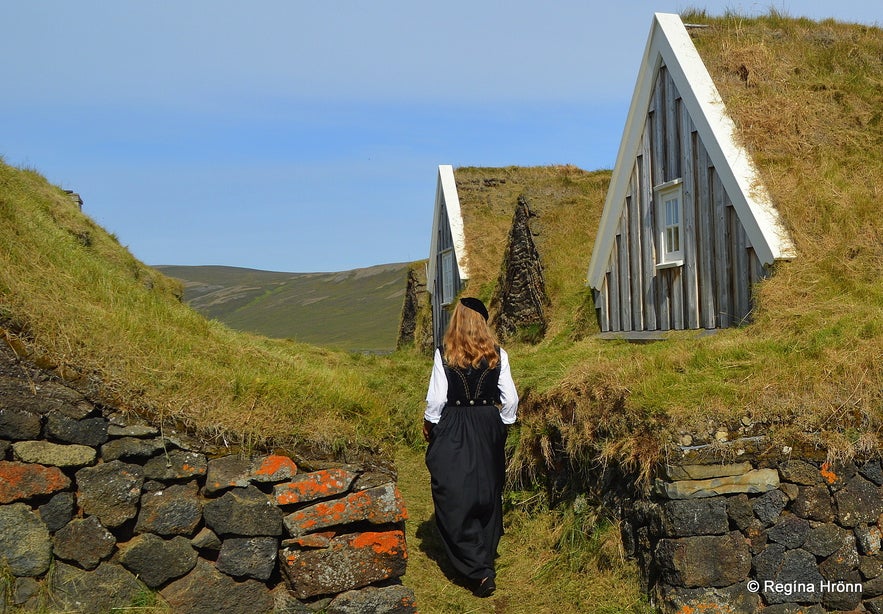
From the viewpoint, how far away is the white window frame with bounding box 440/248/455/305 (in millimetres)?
20250

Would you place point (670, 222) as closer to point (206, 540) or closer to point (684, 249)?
point (684, 249)

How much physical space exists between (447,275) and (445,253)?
33.2 inches

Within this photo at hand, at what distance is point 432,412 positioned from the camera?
6949mm

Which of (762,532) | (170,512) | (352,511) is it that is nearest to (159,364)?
(170,512)

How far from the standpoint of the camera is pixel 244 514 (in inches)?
226

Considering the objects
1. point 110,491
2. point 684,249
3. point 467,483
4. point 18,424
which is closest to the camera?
point 18,424

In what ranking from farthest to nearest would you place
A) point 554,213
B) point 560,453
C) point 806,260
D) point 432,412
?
point 554,213 → point 806,260 → point 560,453 → point 432,412

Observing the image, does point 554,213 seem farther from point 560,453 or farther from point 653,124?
point 560,453

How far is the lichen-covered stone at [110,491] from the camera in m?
5.43

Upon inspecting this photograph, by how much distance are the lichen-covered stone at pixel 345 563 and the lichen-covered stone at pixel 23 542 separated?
5.19ft

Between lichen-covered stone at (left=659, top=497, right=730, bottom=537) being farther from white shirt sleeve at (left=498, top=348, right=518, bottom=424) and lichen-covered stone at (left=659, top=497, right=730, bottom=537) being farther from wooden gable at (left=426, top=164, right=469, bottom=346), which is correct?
wooden gable at (left=426, top=164, right=469, bottom=346)

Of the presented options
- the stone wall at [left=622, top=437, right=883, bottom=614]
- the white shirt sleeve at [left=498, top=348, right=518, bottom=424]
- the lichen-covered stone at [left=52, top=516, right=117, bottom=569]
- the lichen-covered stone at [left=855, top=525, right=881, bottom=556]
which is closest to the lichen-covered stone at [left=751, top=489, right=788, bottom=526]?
the stone wall at [left=622, top=437, right=883, bottom=614]

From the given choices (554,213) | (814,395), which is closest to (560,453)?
(814,395)

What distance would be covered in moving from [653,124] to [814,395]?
5.99m
